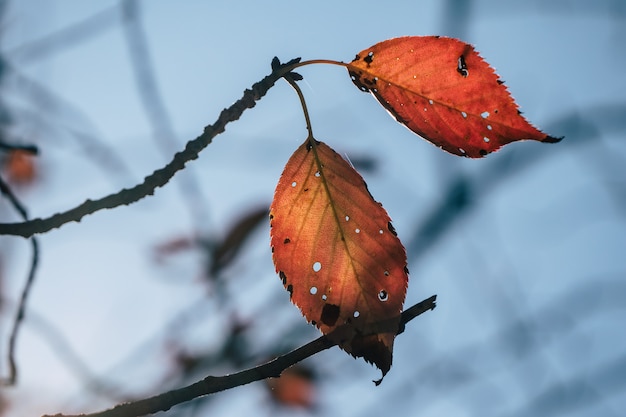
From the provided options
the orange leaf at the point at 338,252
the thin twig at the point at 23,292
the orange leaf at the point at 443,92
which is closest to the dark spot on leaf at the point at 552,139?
the orange leaf at the point at 443,92

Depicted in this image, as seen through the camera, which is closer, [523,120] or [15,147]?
[523,120]

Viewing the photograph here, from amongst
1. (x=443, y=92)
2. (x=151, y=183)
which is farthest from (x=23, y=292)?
(x=443, y=92)

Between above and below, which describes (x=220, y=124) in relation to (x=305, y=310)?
above

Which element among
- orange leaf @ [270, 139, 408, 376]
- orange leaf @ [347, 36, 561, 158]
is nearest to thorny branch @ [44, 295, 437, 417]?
orange leaf @ [270, 139, 408, 376]

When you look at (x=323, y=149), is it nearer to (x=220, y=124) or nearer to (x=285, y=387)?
(x=220, y=124)

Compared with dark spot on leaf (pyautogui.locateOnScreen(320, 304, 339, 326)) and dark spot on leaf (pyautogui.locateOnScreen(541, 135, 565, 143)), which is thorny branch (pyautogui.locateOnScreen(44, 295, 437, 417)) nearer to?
dark spot on leaf (pyautogui.locateOnScreen(320, 304, 339, 326))

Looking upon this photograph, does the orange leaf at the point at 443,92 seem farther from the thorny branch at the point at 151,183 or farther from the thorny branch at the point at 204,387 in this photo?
the thorny branch at the point at 204,387

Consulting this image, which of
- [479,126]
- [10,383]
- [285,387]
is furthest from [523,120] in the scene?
[285,387]
